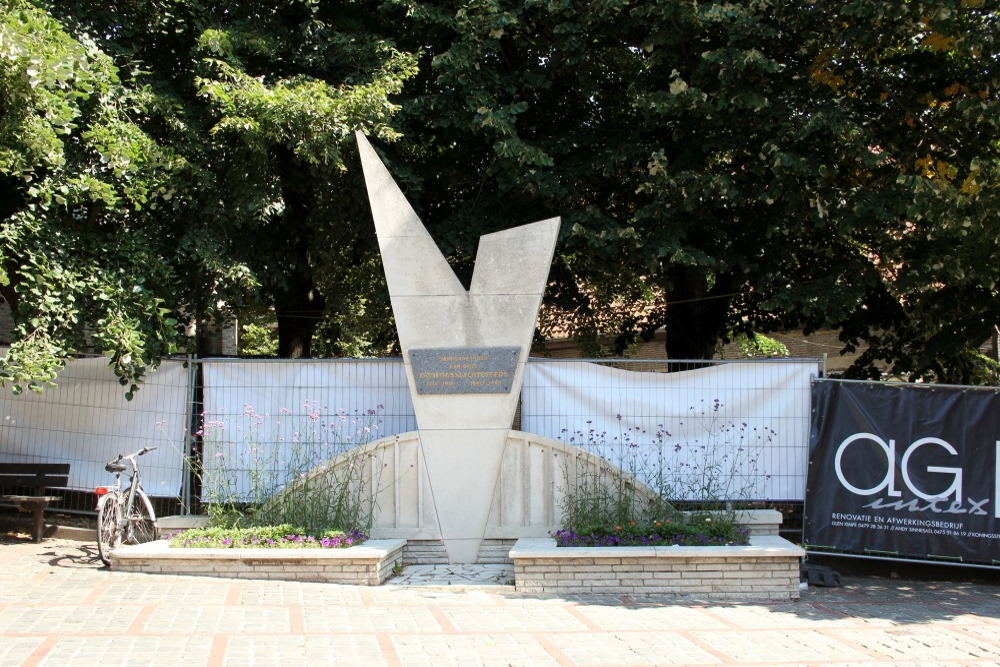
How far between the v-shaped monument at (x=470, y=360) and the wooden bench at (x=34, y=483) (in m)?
4.37

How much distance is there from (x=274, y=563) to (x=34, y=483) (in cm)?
368

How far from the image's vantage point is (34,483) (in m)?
10.7

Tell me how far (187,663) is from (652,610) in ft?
12.5

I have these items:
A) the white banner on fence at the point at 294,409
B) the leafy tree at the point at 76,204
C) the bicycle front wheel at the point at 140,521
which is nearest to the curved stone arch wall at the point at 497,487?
the white banner on fence at the point at 294,409

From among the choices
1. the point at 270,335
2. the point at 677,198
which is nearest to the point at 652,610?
the point at 677,198

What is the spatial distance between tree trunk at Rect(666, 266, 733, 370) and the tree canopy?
223 cm

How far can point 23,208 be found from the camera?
34.6ft

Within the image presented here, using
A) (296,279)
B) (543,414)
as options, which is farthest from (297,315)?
(543,414)

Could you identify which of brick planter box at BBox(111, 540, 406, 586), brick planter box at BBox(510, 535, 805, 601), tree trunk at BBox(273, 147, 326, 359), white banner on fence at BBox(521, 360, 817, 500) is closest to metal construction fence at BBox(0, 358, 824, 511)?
white banner on fence at BBox(521, 360, 817, 500)

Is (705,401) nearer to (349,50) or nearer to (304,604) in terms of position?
(304,604)

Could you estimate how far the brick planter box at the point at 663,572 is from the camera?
28.5 feet

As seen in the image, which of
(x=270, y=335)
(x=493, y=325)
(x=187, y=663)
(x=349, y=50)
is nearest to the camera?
(x=187, y=663)

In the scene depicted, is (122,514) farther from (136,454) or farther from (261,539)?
(261,539)

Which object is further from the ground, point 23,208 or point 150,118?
point 150,118
